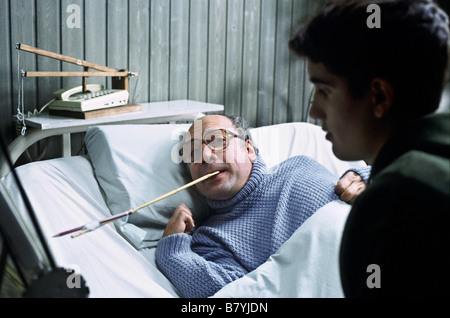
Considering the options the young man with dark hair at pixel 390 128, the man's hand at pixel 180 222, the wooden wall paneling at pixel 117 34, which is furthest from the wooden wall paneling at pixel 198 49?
the young man with dark hair at pixel 390 128

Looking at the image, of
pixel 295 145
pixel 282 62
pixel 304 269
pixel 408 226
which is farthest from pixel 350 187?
pixel 282 62

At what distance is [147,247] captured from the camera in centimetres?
169

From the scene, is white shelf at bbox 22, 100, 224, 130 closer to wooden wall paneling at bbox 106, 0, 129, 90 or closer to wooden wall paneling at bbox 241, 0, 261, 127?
wooden wall paneling at bbox 106, 0, 129, 90

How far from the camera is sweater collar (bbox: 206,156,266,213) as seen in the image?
68.7 inches

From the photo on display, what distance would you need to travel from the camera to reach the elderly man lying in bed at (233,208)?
4.87 ft

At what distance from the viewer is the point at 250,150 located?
1.89 metres

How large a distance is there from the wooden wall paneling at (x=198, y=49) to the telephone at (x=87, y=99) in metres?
0.56

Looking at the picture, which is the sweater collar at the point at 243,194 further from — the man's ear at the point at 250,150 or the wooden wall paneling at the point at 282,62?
the wooden wall paneling at the point at 282,62

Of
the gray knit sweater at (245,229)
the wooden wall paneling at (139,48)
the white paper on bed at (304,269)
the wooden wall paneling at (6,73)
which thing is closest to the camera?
the white paper on bed at (304,269)

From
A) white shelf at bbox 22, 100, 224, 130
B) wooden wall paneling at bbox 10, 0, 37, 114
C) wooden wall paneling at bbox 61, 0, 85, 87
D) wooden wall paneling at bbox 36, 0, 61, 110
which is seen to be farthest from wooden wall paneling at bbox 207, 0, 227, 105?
wooden wall paneling at bbox 10, 0, 37, 114

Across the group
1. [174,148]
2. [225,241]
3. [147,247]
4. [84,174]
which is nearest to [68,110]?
[84,174]

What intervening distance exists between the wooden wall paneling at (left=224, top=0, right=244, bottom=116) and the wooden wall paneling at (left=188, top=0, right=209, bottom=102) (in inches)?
5.8

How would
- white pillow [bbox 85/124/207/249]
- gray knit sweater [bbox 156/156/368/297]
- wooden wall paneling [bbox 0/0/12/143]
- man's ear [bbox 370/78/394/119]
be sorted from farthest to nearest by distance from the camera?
wooden wall paneling [bbox 0/0/12/143] → white pillow [bbox 85/124/207/249] → gray knit sweater [bbox 156/156/368/297] → man's ear [bbox 370/78/394/119]
